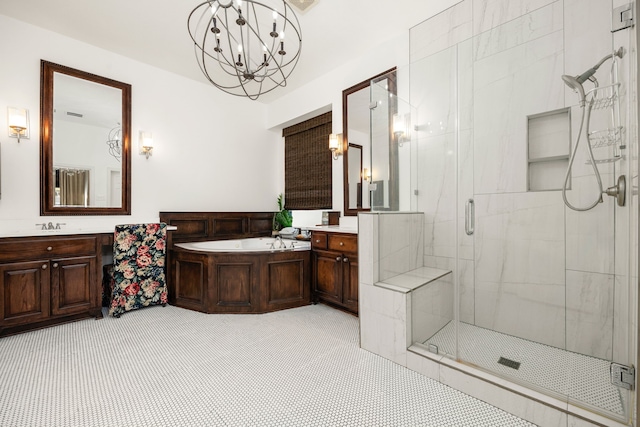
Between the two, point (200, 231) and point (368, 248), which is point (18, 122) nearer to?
point (200, 231)

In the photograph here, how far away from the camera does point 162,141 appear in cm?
366

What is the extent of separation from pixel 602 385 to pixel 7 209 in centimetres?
475

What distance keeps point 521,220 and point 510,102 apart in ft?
3.03

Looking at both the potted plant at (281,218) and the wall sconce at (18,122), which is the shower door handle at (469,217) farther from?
the wall sconce at (18,122)

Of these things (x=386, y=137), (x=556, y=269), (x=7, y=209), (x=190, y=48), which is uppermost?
(x=190, y=48)

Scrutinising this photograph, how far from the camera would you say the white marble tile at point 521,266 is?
2.05m

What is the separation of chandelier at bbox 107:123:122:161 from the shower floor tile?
371 cm

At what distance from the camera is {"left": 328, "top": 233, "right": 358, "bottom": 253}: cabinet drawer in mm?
2825

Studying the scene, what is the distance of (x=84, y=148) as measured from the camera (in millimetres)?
3133

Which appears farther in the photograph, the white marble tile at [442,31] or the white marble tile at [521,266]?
the white marble tile at [442,31]

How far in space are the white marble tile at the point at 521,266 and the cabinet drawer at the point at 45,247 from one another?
355 centimetres

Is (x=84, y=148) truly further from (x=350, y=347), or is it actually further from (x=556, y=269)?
(x=556, y=269)

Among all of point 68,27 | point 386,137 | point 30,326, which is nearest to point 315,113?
point 386,137

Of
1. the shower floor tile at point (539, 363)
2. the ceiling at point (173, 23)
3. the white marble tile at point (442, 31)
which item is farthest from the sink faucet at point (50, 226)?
the white marble tile at point (442, 31)
